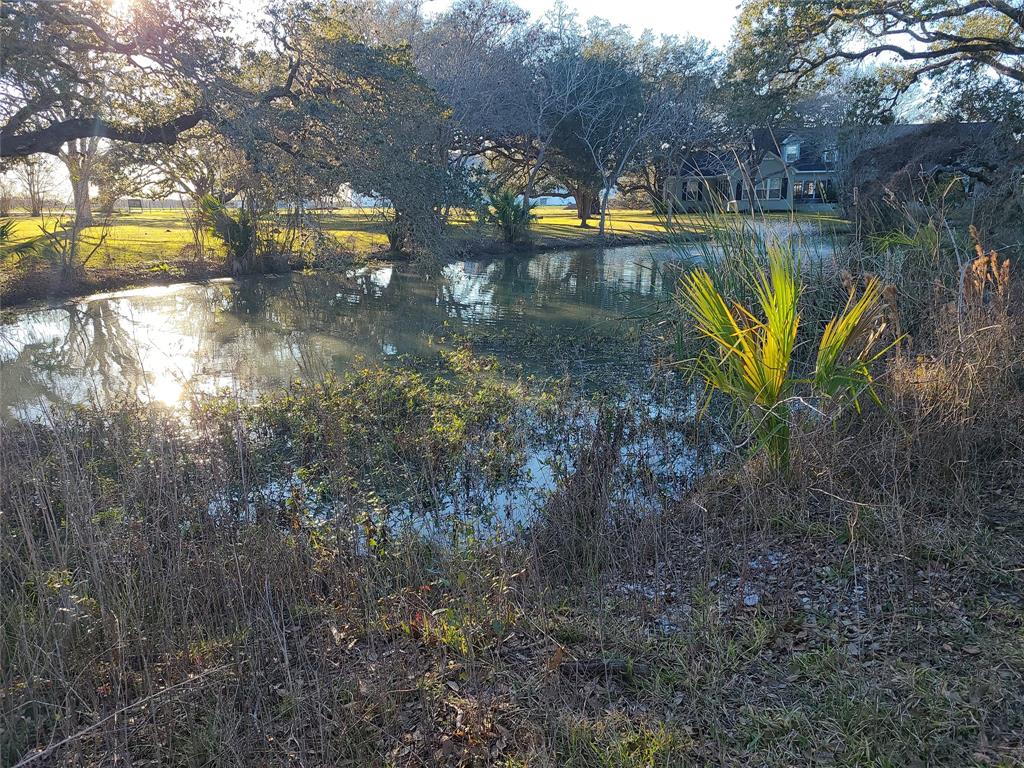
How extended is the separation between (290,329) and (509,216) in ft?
48.9

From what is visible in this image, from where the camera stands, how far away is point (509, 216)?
25.8 m

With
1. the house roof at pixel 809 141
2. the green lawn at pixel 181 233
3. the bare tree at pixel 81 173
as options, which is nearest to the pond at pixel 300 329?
the green lawn at pixel 181 233

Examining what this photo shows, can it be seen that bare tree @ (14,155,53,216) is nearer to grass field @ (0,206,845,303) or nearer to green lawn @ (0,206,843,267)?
green lawn @ (0,206,843,267)

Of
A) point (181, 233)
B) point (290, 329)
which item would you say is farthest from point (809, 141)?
point (290, 329)

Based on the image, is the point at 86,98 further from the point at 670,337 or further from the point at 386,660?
the point at 386,660

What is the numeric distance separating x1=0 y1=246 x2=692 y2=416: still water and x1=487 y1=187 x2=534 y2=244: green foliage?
6.99m

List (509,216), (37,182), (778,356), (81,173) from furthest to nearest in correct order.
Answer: (509,216)
(37,182)
(81,173)
(778,356)

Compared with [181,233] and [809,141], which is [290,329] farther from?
[809,141]

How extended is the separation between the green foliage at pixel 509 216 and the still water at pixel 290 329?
699 centimetres

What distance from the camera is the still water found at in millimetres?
8789

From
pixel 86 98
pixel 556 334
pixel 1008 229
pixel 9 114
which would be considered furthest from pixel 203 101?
pixel 1008 229

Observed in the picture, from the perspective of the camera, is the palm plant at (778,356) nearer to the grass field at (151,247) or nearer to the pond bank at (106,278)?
the grass field at (151,247)

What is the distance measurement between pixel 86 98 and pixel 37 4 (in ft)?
5.05

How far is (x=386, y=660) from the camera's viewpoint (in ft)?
10.2
